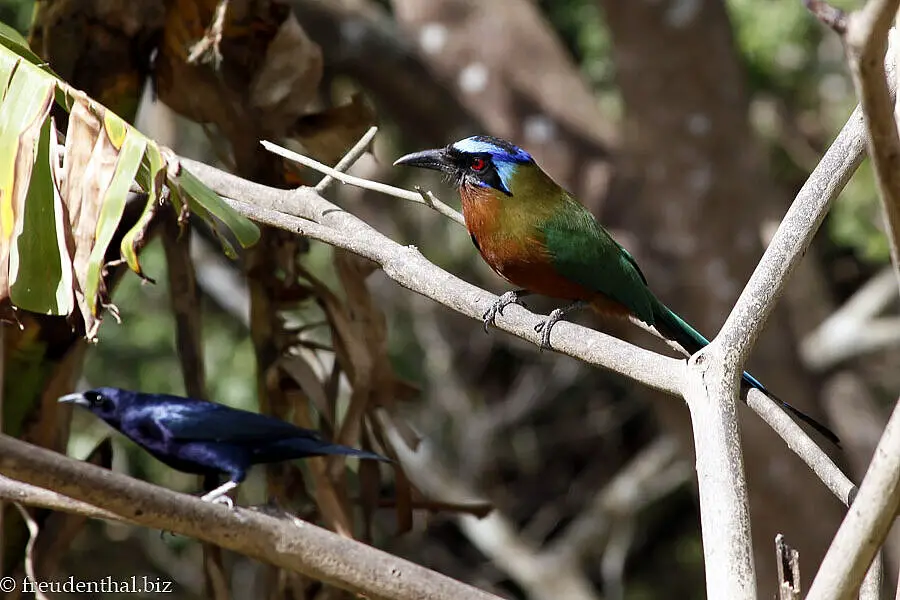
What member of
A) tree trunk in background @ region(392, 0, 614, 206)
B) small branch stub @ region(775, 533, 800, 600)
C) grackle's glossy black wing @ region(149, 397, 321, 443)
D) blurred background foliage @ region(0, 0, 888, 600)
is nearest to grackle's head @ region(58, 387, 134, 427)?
grackle's glossy black wing @ region(149, 397, 321, 443)

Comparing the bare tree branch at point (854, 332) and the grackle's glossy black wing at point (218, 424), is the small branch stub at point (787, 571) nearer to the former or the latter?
the grackle's glossy black wing at point (218, 424)

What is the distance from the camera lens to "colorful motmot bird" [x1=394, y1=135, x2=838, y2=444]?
3.06 meters

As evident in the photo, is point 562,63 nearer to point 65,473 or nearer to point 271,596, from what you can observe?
point 271,596

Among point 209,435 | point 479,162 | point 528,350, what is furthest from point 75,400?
point 528,350

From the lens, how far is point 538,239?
10.1 feet

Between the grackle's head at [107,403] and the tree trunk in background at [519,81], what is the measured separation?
3.72m

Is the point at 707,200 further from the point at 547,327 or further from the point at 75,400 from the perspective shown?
the point at 547,327

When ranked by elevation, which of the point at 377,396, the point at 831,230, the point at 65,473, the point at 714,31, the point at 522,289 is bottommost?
the point at 65,473

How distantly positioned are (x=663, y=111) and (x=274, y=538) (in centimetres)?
470

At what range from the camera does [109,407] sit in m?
3.31

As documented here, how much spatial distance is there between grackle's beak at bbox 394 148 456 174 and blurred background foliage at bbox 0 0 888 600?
3.88m

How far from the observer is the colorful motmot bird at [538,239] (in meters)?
3.06

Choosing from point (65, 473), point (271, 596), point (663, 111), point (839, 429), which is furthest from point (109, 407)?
point (839, 429)

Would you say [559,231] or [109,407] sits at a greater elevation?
[559,231]
